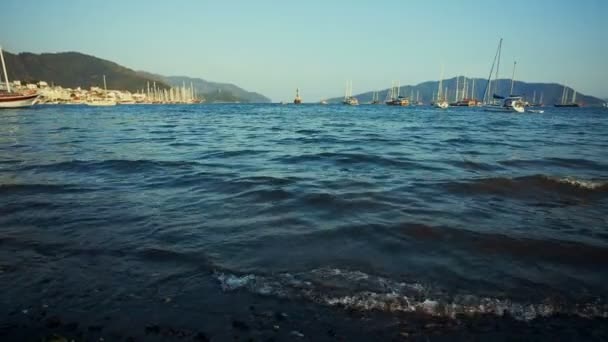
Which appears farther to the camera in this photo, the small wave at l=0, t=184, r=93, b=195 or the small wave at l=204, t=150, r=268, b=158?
the small wave at l=204, t=150, r=268, b=158

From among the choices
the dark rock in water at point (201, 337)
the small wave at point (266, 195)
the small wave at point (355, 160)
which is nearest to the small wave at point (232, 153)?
the small wave at point (355, 160)

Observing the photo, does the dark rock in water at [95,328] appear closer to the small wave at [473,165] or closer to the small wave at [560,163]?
the small wave at [473,165]

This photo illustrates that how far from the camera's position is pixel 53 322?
2770mm

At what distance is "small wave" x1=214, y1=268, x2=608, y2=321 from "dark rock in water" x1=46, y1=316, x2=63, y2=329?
4.61 feet

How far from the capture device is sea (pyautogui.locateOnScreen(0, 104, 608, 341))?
288cm

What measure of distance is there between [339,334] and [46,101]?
514 ft

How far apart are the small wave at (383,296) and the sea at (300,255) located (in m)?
0.02

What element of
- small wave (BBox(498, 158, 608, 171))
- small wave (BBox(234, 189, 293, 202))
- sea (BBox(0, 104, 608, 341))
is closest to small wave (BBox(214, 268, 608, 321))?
sea (BBox(0, 104, 608, 341))

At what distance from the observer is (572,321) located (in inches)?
117

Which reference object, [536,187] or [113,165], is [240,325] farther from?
[113,165]

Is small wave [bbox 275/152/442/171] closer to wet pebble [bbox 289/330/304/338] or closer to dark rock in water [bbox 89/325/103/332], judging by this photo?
wet pebble [bbox 289/330/304/338]

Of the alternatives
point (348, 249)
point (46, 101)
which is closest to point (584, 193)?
point (348, 249)

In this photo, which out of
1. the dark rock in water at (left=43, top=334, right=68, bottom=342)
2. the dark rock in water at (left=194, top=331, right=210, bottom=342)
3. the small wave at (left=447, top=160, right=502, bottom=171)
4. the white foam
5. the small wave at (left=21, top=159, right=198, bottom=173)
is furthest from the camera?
the small wave at (left=447, top=160, right=502, bottom=171)

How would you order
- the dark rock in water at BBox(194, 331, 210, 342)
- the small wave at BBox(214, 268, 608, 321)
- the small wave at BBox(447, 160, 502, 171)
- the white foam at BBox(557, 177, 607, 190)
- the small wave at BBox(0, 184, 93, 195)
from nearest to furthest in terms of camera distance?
1. the dark rock in water at BBox(194, 331, 210, 342)
2. the small wave at BBox(214, 268, 608, 321)
3. the small wave at BBox(0, 184, 93, 195)
4. the white foam at BBox(557, 177, 607, 190)
5. the small wave at BBox(447, 160, 502, 171)
